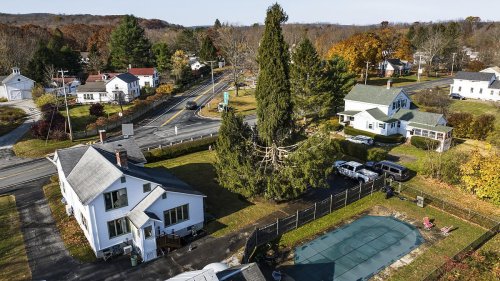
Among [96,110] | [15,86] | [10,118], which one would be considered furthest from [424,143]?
[15,86]

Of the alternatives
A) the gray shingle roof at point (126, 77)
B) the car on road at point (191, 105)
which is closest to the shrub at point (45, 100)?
the gray shingle roof at point (126, 77)

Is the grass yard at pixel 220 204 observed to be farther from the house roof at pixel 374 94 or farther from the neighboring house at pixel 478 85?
the neighboring house at pixel 478 85

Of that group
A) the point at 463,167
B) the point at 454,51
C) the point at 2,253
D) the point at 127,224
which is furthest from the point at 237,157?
the point at 454,51

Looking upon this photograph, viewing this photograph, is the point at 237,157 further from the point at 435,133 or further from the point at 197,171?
the point at 435,133

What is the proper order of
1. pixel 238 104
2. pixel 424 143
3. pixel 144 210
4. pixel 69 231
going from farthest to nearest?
pixel 238 104
pixel 424 143
pixel 69 231
pixel 144 210

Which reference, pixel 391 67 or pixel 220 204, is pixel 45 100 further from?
pixel 391 67

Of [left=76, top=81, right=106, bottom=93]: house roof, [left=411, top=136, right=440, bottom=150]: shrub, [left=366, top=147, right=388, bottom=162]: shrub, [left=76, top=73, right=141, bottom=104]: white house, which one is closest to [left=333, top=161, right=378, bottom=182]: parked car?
[left=366, top=147, right=388, bottom=162]: shrub
